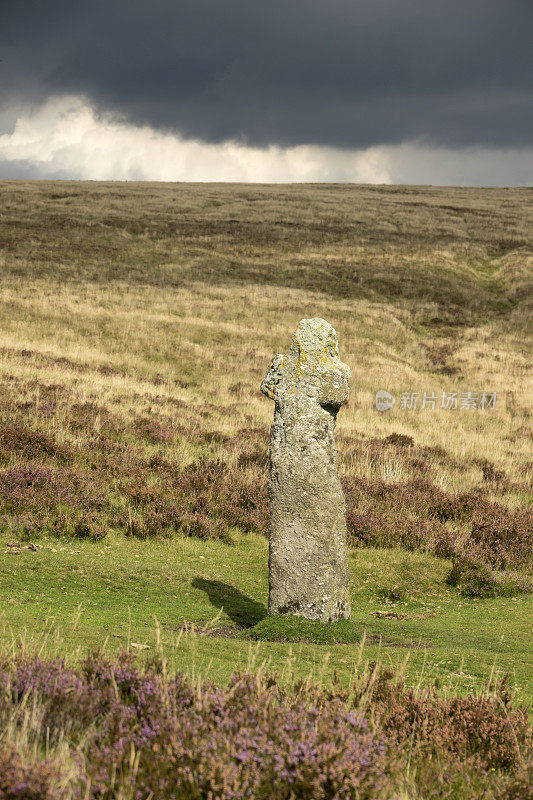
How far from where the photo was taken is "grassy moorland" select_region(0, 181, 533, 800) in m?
7.20

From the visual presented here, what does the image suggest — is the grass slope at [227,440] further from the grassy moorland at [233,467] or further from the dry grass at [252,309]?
the dry grass at [252,309]

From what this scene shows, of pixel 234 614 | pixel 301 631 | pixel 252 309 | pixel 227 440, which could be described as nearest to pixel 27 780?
pixel 301 631

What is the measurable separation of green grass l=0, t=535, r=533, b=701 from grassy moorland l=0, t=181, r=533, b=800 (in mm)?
47

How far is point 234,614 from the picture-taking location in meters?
8.93

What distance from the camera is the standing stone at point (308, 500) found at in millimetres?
8242

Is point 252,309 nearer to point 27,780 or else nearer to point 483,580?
point 483,580

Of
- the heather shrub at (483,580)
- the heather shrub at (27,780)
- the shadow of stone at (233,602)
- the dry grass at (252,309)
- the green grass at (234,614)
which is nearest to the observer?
the heather shrub at (27,780)

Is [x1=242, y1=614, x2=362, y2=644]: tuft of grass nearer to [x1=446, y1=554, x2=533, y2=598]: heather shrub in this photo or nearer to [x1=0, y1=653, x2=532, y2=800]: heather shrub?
[x1=0, y1=653, x2=532, y2=800]: heather shrub

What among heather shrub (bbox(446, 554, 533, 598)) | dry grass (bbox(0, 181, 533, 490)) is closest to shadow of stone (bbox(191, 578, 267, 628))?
heather shrub (bbox(446, 554, 533, 598))

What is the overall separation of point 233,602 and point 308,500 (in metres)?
2.24

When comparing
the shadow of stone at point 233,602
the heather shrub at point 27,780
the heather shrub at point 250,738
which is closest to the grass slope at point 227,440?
the shadow of stone at point 233,602

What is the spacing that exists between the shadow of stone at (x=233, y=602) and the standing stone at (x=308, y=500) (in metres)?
0.50

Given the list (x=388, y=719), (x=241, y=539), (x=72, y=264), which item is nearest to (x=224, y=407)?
(x=241, y=539)

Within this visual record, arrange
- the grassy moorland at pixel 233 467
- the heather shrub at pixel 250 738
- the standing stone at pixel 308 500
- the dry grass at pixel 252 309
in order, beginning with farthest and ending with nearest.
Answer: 1. the dry grass at pixel 252 309
2. the standing stone at pixel 308 500
3. the grassy moorland at pixel 233 467
4. the heather shrub at pixel 250 738
